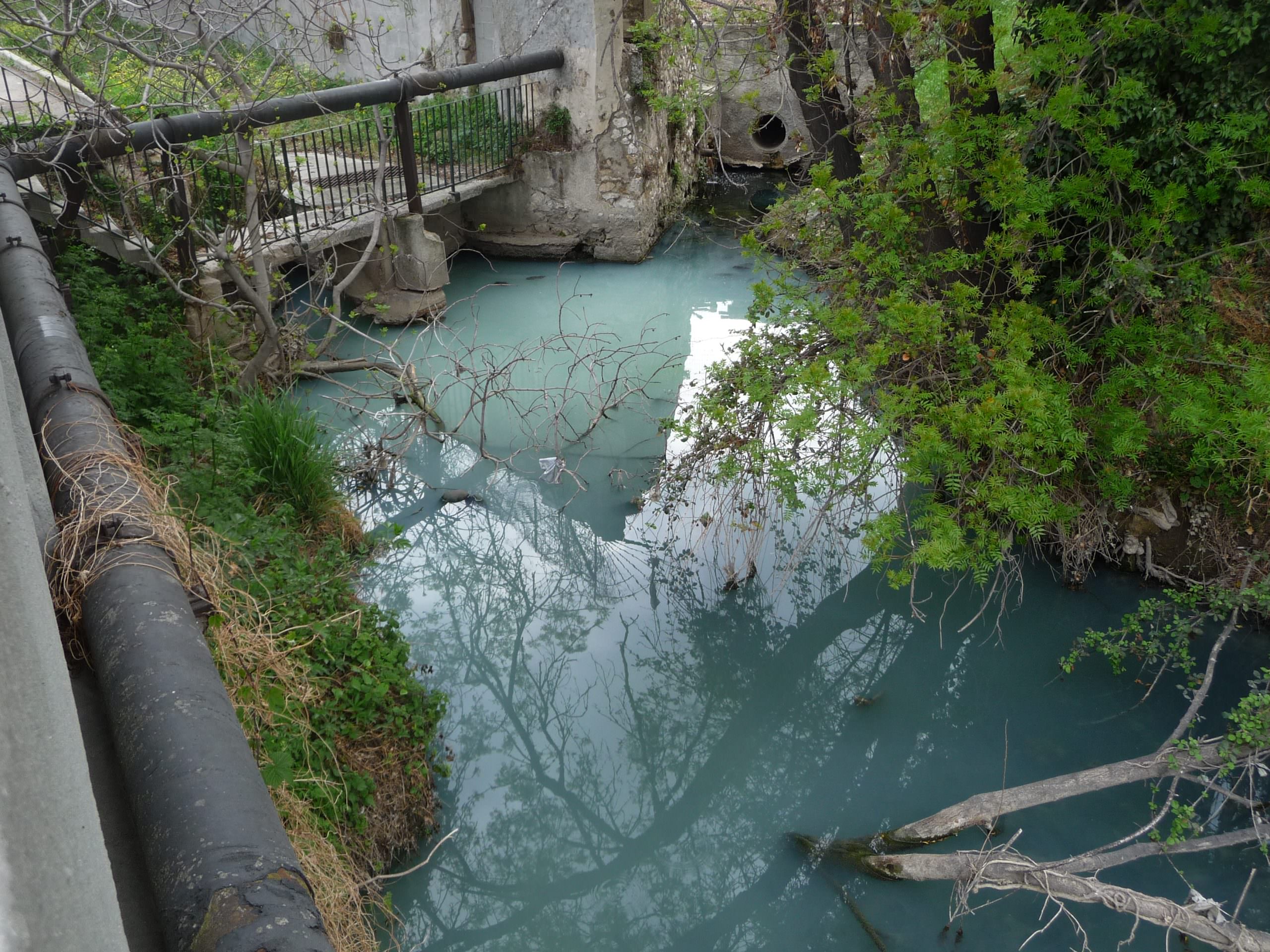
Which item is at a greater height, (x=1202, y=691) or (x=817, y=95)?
(x=817, y=95)

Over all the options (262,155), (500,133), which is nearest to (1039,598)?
(262,155)

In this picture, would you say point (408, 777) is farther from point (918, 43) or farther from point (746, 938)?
point (918, 43)

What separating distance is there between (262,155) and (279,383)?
1.68 meters

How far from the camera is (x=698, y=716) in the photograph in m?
4.96

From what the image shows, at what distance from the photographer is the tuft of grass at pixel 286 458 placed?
16.8 ft

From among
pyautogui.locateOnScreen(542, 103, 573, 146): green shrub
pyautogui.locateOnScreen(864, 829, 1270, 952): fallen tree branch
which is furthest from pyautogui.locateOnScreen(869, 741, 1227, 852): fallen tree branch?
pyautogui.locateOnScreen(542, 103, 573, 146): green shrub

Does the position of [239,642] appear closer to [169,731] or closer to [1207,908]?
[169,731]

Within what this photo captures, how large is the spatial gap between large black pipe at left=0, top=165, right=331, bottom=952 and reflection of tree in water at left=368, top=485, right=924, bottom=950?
90.6 inches

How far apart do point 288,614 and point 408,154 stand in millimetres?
5989

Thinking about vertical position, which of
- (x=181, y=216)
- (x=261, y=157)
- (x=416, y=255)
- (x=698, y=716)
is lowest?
(x=698, y=716)

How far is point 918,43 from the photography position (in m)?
4.65

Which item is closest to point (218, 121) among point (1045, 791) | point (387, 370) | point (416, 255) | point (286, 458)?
point (387, 370)

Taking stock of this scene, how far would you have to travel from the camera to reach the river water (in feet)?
12.7

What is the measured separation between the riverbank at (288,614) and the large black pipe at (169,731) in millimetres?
191
